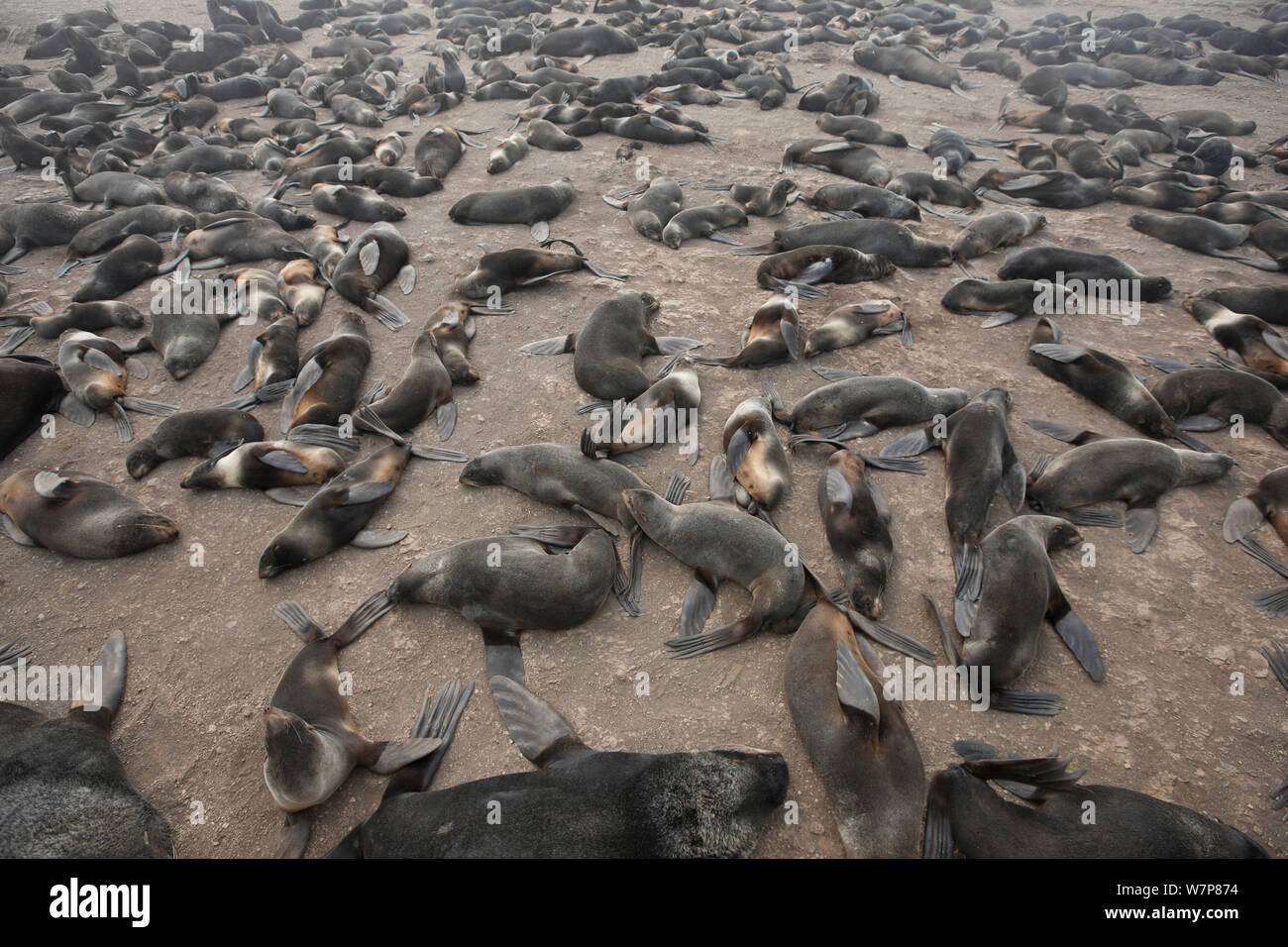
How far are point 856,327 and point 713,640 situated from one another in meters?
3.29

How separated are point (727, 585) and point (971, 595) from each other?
1275 millimetres

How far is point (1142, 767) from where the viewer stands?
2.85m

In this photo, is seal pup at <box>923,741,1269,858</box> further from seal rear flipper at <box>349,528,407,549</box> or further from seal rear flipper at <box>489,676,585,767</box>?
seal rear flipper at <box>349,528,407,549</box>

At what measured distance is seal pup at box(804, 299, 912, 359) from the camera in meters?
5.45

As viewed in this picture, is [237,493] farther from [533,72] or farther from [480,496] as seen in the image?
[533,72]

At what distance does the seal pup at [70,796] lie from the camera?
8.52 ft

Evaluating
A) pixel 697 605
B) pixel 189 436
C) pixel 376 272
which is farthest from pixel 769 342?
pixel 189 436

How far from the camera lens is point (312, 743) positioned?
2805 millimetres

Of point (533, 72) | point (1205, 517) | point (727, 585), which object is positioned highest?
point (533, 72)

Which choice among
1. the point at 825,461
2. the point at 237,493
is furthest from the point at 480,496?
the point at 825,461

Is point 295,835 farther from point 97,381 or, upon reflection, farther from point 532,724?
point 97,381

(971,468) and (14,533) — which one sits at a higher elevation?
(971,468)
